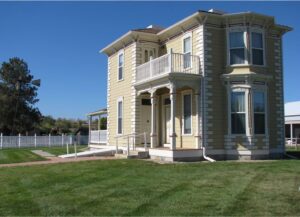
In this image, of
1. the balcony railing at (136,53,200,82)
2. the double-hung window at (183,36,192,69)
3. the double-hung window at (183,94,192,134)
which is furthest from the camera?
the double-hung window at (183,94,192,134)

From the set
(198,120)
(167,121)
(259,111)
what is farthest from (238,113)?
(167,121)

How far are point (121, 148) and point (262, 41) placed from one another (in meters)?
10.1

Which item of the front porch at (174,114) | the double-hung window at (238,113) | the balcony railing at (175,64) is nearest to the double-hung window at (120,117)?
the front porch at (174,114)

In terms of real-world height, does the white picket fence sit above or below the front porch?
below

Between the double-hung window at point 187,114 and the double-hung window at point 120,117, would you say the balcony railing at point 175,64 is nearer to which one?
the double-hung window at point 187,114

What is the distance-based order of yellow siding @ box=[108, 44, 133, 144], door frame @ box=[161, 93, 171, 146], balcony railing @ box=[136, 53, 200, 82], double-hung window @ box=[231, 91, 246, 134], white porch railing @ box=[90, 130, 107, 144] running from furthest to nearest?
white porch railing @ box=[90, 130, 107, 144] < yellow siding @ box=[108, 44, 133, 144] < door frame @ box=[161, 93, 171, 146] < balcony railing @ box=[136, 53, 200, 82] < double-hung window @ box=[231, 91, 246, 134]

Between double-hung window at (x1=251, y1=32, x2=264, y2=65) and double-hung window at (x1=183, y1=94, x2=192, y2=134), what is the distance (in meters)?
3.59

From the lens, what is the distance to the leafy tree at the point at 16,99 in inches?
1944

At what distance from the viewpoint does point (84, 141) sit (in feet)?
145

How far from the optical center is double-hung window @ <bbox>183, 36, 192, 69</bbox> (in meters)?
Answer: 18.3

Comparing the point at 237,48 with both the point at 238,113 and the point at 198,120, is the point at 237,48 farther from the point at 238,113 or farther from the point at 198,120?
the point at 198,120

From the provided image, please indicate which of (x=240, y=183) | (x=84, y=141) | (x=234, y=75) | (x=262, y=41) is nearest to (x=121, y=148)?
(x=234, y=75)

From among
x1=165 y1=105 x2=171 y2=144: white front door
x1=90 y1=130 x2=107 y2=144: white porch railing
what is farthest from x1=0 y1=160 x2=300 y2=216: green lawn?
x1=90 y1=130 x2=107 y2=144: white porch railing

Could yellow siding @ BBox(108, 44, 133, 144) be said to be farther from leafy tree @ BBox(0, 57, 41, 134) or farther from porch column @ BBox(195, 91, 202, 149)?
leafy tree @ BBox(0, 57, 41, 134)
